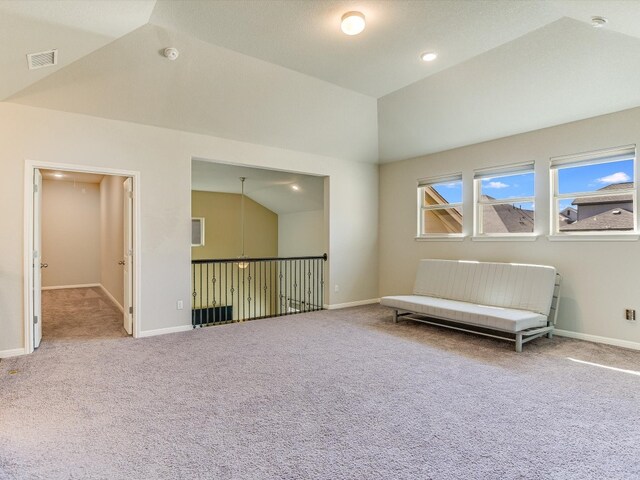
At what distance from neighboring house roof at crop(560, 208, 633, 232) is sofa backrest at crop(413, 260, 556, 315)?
2.31ft

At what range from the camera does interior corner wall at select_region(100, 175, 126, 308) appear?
5.95 meters

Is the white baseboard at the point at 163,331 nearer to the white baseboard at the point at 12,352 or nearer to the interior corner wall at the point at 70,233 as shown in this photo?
the white baseboard at the point at 12,352

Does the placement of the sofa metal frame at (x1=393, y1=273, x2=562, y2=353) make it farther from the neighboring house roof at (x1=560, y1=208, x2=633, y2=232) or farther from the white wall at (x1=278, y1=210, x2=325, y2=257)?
the white wall at (x1=278, y1=210, x2=325, y2=257)

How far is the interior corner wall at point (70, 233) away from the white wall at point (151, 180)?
576 centimetres

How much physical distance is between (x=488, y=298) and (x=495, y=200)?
1.48 meters

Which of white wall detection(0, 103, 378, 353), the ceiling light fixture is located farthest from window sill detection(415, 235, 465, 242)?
the ceiling light fixture

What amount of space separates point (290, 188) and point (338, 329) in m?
4.33

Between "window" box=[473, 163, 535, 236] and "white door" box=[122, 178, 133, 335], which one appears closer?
"white door" box=[122, 178, 133, 335]

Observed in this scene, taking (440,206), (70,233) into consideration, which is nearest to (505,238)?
(440,206)

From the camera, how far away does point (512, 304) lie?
14.6 ft

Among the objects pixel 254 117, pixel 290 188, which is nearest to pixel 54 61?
pixel 254 117

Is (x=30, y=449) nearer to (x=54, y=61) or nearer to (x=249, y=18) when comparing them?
(x=54, y=61)

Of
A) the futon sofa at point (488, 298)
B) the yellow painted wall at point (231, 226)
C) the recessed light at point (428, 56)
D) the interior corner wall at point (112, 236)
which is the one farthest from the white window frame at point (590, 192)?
the yellow painted wall at point (231, 226)

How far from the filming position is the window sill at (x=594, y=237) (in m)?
3.92
